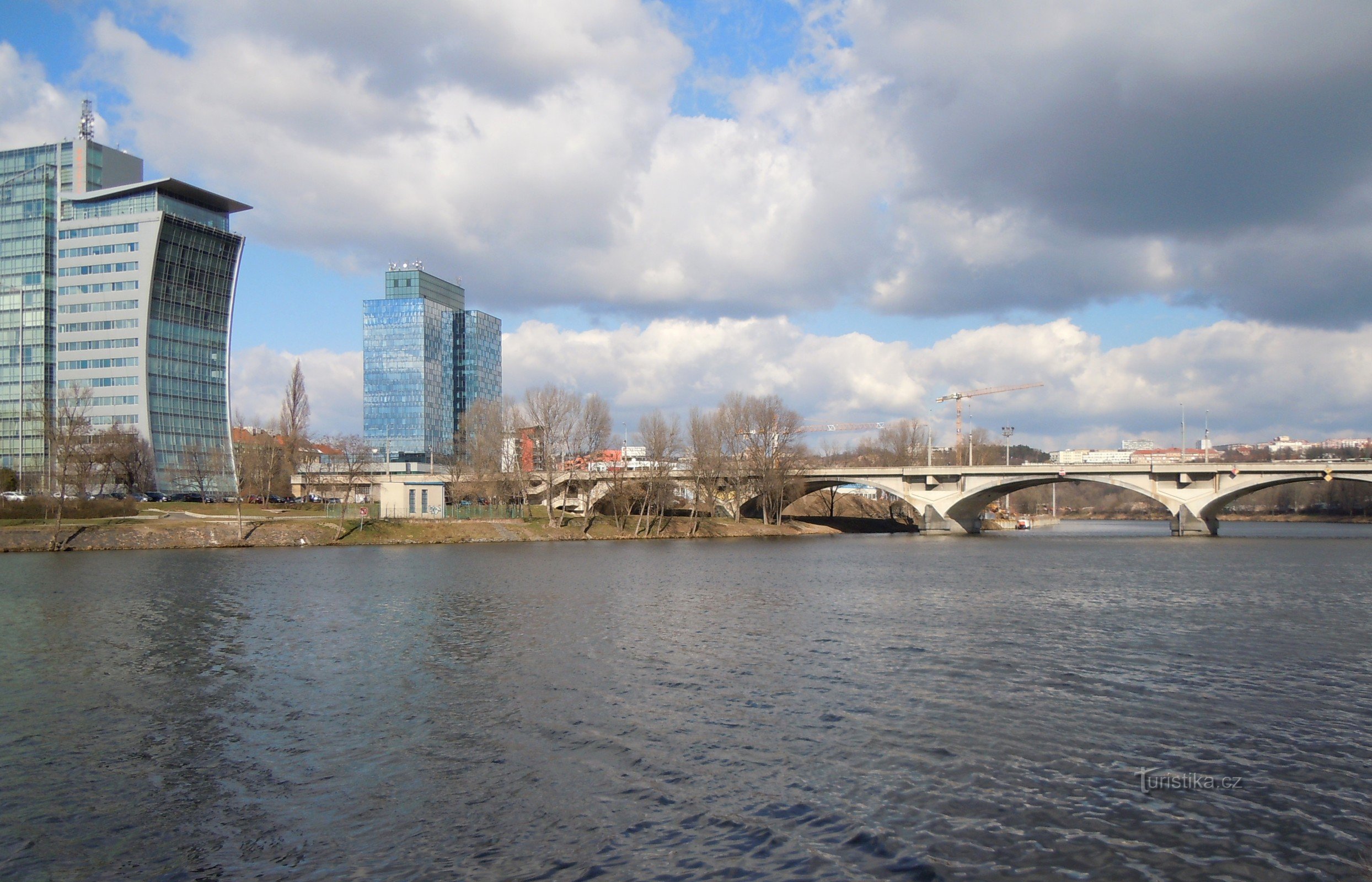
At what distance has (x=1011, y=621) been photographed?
32969 mm

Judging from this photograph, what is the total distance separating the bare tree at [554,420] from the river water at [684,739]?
207ft

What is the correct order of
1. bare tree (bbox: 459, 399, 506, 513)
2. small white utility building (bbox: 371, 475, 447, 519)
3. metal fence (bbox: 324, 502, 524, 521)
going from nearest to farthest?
1. metal fence (bbox: 324, 502, 524, 521)
2. small white utility building (bbox: 371, 475, 447, 519)
3. bare tree (bbox: 459, 399, 506, 513)

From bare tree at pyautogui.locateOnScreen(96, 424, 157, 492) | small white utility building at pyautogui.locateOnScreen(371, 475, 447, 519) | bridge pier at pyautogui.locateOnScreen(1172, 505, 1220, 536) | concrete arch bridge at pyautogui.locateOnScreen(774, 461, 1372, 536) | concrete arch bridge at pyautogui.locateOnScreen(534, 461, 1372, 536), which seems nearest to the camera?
small white utility building at pyautogui.locateOnScreen(371, 475, 447, 519)

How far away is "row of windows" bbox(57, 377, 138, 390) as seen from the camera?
434 ft

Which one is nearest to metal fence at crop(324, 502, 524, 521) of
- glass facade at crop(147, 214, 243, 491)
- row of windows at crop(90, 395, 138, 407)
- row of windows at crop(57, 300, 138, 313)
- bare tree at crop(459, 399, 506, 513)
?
bare tree at crop(459, 399, 506, 513)

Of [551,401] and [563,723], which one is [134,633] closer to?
[563,723]

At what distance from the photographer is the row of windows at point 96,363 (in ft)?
434

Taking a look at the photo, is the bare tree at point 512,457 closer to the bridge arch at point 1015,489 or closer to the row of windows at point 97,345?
the bridge arch at point 1015,489

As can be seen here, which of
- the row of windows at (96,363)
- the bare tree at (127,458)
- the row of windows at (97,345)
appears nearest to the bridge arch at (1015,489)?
the bare tree at (127,458)

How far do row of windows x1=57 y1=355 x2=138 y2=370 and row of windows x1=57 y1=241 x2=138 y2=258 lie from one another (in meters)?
15.4

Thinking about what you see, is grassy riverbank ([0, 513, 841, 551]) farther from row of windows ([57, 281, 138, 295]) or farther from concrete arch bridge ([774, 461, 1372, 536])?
row of windows ([57, 281, 138, 295])

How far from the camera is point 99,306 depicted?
13350 centimetres

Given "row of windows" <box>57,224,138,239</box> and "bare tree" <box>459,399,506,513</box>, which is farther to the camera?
"row of windows" <box>57,224,138,239</box>

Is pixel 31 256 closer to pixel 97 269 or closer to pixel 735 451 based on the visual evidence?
pixel 97 269
